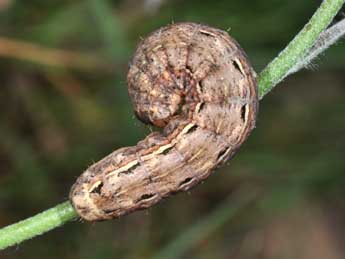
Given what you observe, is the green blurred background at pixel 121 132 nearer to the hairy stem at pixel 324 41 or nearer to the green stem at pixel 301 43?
the hairy stem at pixel 324 41

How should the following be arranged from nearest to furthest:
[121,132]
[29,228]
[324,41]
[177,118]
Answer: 1. [29,228]
2. [324,41]
3. [177,118]
4. [121,132]

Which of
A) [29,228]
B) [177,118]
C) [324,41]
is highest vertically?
[177,118]

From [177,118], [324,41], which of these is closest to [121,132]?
[177,118]

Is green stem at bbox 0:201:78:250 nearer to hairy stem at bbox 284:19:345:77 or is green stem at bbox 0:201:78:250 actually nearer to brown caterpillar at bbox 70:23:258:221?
brown caterpillar at bbox 70:23:258:221

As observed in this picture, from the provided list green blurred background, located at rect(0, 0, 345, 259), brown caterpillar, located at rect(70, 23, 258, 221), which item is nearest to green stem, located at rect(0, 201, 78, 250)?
brown caterpillar, located at rect(70, 23, 258, 221)

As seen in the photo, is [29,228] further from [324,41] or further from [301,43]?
[324,41]

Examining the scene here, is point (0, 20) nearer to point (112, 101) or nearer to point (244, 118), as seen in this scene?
point (112, 101)
